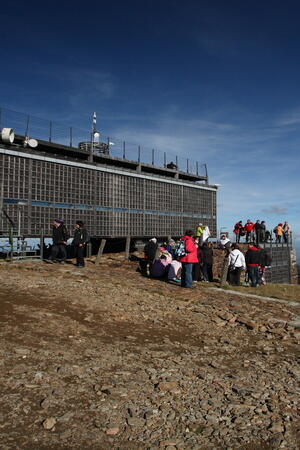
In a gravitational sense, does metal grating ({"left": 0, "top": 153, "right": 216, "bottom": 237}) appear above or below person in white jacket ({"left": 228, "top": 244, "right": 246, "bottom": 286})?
above

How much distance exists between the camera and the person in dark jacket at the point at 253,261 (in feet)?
47.4

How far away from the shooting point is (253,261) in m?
14.6

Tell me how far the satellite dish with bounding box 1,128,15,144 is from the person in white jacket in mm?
12303

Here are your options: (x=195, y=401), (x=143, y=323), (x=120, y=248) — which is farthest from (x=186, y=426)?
(x=120, y=248)

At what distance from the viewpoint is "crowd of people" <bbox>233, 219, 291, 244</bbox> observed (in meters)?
27.6

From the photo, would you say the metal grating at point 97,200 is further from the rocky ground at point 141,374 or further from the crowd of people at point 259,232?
the rocky ground at point 141,374

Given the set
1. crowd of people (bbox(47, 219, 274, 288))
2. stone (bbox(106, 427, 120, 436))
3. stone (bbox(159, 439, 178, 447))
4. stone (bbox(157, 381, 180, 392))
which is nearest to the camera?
stone (bbox(159, 439, 178, 447))

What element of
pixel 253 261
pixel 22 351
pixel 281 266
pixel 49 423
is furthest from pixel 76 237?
pixel 281 266

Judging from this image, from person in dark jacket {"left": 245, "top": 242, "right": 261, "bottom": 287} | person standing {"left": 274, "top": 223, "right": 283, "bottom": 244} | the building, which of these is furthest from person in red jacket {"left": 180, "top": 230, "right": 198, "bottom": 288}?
person standing {"left": 274, "top": 223, "right": 283, "bottom": 244}

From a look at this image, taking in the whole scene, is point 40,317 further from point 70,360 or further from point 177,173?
point 177,173

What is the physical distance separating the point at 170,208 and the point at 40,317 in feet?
66.8

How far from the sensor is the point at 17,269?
12.7 metres

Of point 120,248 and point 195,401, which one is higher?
point 120,248

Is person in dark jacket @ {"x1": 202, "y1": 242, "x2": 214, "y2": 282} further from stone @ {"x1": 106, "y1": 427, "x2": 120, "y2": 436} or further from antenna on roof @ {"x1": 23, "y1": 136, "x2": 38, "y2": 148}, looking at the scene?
stone @ {"x1": 106, "y1": 427, "x2": 120, "y2": 436}
